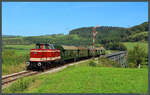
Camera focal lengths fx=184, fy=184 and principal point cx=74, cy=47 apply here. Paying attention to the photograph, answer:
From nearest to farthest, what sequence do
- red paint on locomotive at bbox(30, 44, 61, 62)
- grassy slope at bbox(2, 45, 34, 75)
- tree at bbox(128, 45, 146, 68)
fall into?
1. grassy slope at bbox(2, 45, 34, 75)
2. red paint on locomotive at bbox(30, 44, 61, 62)
3. tree at bbox(128, 45, 146, 68)

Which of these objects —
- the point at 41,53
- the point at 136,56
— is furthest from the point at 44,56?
the point at 136,56

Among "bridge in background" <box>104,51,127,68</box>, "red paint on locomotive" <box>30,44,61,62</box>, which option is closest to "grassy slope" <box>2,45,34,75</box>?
"red paint on locomotive" <box>30,44,61,62</box>

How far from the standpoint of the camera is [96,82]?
37.6ft

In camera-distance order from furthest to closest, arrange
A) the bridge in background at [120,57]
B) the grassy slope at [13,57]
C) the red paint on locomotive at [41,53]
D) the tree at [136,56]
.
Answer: the bridge in background at [120,57]
the tree at [136,56]
the red paint on locomotive at [41,53]
the grassy slope at [13,57]

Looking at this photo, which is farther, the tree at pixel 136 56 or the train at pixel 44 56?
the tree at pixel 136 56

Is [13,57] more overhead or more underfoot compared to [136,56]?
more overhead

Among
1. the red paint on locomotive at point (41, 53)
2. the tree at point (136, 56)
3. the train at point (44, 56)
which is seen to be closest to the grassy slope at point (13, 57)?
the red paint on locomotive at point (41, 53)

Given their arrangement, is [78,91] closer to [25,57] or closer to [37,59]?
[37,59]

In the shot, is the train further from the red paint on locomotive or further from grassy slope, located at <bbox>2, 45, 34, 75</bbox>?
grassy slope, located at <bbox>2, 45, 34, 75</bbox>

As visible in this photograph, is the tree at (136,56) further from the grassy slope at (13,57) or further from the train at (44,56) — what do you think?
the grassy slope at (13,57)

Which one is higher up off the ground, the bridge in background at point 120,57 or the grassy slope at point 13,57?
the grassy slope at point 13,57

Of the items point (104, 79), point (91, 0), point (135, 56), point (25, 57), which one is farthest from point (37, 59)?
point (135, 56)

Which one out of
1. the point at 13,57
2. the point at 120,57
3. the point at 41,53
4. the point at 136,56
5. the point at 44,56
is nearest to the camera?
the point at 13,57

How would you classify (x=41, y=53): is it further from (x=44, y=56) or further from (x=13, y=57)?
(x=13, y=57)
